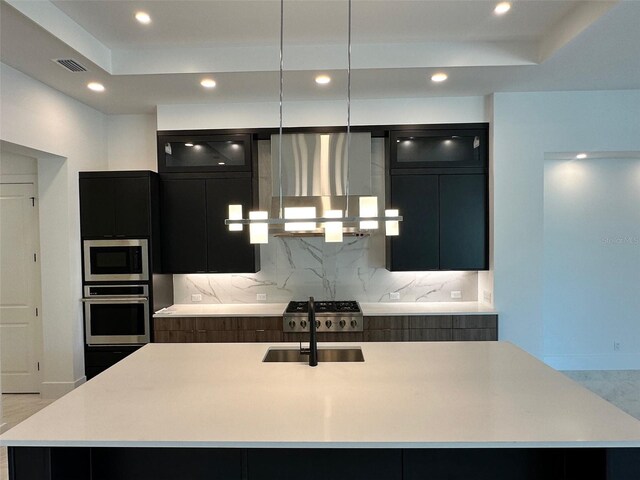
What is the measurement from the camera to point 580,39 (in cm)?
275

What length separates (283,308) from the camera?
13.4ft

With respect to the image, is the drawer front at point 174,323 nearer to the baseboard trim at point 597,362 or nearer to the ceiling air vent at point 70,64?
the ceiling air vent at point 70,64

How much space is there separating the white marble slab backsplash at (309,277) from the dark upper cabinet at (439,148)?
507 mm

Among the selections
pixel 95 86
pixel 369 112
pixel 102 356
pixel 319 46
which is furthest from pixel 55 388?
pixel 369 112

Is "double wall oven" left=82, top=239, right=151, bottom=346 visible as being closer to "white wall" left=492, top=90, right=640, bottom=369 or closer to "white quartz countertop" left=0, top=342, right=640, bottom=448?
"white quartz countertop" left=0, top=342, right=640, bottom=448

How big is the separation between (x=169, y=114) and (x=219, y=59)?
3.63ft

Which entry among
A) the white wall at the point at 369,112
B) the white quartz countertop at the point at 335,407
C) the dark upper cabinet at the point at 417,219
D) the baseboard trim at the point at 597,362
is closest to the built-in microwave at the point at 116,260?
the white wall at the point at 369,112

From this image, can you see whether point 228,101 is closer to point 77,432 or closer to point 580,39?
point 580,39

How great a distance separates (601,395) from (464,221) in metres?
2.13

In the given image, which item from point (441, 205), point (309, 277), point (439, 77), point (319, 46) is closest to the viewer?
point (319, 46)

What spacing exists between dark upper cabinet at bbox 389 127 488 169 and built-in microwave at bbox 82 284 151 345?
2884mm

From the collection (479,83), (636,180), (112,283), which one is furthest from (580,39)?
(112,283)

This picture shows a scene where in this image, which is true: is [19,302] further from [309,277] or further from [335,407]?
[335,407]

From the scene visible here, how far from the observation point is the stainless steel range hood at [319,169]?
383 cm
